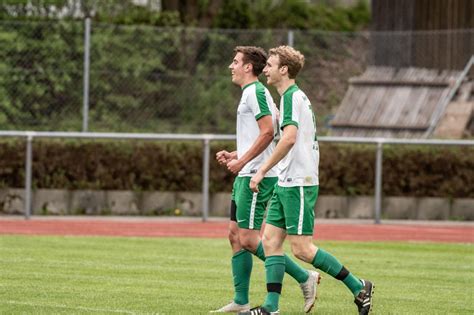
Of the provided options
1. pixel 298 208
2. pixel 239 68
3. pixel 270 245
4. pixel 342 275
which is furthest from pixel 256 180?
pixel 239 68

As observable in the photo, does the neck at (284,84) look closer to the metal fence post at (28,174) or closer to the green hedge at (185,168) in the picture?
the metal fence post at (28,174)

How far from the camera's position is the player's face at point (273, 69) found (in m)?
10.2

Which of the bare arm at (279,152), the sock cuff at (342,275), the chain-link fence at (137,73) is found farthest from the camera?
the chain-link fence at (137,73)

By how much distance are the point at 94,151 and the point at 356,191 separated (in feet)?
14.2

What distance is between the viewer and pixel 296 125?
395 inches

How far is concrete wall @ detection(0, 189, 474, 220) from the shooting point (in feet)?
71.1

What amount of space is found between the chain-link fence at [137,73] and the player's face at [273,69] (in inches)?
469

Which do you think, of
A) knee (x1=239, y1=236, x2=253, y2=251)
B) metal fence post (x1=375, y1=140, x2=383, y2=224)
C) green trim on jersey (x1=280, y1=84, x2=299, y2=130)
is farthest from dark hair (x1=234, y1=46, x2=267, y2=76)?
metal fence post (x1=375, y1=140, x2=383, y2=224)

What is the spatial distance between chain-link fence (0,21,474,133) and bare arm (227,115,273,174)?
11.6m

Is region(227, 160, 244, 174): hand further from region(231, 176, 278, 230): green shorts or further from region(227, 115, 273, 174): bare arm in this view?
region(231, 176, 278, 230): green shorts

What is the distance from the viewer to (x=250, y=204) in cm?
1067

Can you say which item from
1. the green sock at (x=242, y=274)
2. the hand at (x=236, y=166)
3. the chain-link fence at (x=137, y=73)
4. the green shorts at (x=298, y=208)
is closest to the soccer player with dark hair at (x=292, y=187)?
the green shorts at (x=298, y=208)

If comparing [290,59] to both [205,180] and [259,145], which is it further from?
[205,180]

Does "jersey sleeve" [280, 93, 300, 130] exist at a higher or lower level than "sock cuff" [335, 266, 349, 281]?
higher
